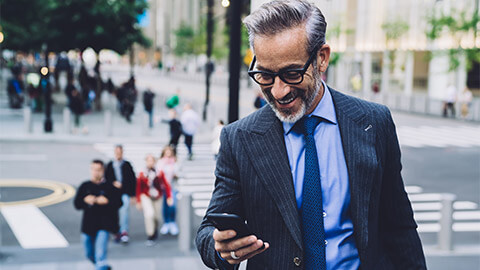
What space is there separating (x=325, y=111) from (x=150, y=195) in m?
7.70

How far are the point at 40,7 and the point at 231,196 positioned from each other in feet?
100

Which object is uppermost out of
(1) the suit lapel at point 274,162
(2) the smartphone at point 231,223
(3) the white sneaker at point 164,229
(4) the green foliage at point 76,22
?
(4) the green foliage at point 76,22

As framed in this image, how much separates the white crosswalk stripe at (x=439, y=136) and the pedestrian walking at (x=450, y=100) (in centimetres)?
355

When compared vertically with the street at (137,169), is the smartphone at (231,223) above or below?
above

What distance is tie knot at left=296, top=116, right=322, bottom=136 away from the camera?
2.18 metres

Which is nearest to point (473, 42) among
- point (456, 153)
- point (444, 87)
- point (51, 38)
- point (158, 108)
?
point (444, 87)

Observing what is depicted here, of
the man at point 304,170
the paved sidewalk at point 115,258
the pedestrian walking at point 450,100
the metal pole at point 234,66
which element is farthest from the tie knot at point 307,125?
the pedestrian walking at point 450,100

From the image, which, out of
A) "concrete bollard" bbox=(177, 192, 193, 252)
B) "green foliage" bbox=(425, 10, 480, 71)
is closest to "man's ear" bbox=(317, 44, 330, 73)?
"concrete bollard" bbox=(177, 192, 193, 252)

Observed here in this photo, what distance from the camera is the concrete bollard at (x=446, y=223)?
864cm

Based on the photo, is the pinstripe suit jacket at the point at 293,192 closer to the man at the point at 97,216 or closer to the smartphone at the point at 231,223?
the smartphone at the point at 231,223

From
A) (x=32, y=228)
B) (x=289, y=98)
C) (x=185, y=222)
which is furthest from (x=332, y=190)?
(x=32, y=228)

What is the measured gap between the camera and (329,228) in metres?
2.12

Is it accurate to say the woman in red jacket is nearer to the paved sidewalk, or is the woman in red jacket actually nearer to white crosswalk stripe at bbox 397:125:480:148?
the paved sidewalk

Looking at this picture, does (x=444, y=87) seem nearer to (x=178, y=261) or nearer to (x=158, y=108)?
(x=158, y=108)
